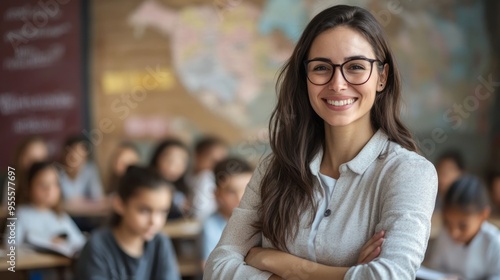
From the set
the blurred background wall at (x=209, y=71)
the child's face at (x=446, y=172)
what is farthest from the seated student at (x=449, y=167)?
the blurred background wall at (x=209, y=71)

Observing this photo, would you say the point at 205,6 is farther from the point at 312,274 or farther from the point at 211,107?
the point at 312,274

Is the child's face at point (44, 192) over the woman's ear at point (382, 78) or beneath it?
beneath

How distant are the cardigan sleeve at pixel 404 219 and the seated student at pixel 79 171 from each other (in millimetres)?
4909

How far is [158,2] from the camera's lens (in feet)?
21.0

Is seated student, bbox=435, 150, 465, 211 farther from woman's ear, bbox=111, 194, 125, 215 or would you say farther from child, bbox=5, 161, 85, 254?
woman's ear, bbox=111, 194, 125, 215

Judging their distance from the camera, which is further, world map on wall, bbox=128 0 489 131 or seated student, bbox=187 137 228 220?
world map on wall, bbox=128 0 489 131

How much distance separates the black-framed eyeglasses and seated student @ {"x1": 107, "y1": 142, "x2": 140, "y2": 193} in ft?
15.2

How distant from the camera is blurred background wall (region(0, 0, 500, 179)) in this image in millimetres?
6301

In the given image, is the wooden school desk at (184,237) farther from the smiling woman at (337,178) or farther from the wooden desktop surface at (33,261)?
the smiling woman at (337,178)

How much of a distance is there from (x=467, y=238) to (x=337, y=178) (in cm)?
214

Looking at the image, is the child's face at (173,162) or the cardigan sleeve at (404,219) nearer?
the cardigan sleeve at (404,219)

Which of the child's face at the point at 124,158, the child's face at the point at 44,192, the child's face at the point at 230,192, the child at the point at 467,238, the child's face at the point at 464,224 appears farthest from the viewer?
the child's face at the point at 124,158

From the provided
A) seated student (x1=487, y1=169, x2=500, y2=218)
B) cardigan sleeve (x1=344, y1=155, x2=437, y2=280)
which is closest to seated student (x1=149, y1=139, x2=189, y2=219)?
seated student (x1=487, y1=169, x2=500, y2=218)

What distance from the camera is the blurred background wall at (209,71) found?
20.7 feet
